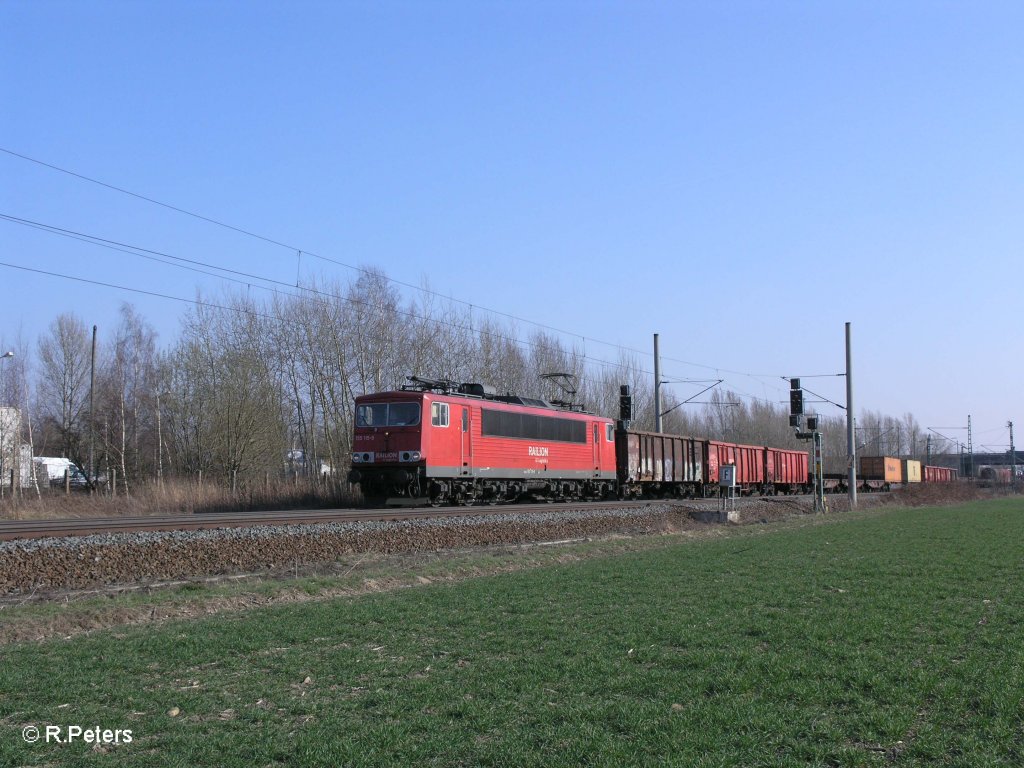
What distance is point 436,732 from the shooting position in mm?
5754

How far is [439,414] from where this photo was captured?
1094 inches

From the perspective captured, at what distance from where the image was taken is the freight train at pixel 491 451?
27.5 meters

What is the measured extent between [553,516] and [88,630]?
16.3m

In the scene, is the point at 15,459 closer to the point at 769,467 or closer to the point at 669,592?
the point at 669,592

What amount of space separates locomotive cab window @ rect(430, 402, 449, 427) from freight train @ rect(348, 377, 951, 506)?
0.03 metres

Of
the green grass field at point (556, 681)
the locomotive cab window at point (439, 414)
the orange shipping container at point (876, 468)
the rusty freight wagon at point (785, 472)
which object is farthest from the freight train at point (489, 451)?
the orange shipping container at point (876, 468)

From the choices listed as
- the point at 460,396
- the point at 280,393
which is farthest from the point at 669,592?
the point at 280,393

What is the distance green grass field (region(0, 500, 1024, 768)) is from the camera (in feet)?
17.9

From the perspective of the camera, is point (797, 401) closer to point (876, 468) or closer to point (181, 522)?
point (181, 522)

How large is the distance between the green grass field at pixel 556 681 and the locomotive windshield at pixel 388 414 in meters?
15.3

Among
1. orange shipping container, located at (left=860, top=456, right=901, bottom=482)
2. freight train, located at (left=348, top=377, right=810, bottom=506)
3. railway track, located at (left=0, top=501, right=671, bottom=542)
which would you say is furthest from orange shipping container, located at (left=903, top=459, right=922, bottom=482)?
railway track, located at (left=0, top=501, right=671, bottom=542)

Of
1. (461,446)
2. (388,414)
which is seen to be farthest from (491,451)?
(388,414)

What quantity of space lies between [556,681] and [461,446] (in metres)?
21.7

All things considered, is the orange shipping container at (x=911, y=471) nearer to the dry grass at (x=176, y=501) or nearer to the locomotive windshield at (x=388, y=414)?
the dry grass at (x=176, y=501)
